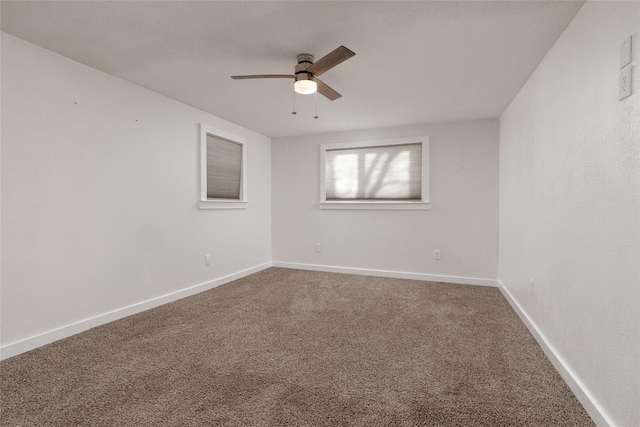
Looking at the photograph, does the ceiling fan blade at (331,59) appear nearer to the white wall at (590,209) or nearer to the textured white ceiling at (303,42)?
the textured white ceiling at (303,42)

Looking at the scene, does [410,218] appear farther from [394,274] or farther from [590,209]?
[590,209]

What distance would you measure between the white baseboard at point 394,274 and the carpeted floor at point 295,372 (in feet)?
3.06

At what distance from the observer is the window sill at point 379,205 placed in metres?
4.15

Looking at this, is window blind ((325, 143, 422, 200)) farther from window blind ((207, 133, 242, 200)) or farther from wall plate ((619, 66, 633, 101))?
wall plate ((619, 66, 633, 101))

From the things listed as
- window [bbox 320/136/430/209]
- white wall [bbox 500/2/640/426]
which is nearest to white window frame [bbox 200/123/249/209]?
window [bbox 320/136/430/209]

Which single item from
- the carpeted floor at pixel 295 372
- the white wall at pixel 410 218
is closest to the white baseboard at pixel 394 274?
the white wall at pixel 410 218

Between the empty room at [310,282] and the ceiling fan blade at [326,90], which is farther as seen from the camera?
the ceiling fan blade at [326,90]

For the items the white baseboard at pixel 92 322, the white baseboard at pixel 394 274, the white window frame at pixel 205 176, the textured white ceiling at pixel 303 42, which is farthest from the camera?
the white baseboard at pixel 394 274

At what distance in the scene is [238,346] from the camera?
2.19 metres

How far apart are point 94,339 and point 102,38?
2.28 metres

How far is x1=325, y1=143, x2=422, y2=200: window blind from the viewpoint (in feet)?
13.9

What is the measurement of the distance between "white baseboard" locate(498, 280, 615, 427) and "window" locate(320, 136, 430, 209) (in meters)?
2.13

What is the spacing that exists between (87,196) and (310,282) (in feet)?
8.80

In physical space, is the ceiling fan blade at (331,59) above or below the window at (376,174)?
above
